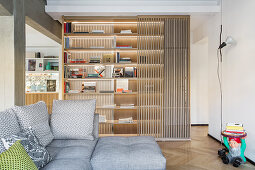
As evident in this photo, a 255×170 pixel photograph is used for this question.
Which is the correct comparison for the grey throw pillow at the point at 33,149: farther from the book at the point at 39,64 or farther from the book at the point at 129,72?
the book at the point at 39,64

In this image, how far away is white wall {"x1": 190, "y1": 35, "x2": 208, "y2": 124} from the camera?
20.9ft

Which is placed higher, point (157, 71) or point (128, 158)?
point (157, 71)

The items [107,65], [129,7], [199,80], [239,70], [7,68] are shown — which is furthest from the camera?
[199,80]

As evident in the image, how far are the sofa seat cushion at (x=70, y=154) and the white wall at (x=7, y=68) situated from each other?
128cm

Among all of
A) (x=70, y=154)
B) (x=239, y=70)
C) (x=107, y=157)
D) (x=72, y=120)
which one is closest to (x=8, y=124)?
(x=70, y=154)

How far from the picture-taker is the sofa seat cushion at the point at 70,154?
6.60ft

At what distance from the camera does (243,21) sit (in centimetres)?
353

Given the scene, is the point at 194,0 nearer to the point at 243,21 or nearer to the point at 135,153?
the point at 243,21

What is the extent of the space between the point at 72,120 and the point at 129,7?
2788 mm

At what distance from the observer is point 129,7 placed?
4.52m

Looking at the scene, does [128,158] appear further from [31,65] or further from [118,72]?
[31,65]

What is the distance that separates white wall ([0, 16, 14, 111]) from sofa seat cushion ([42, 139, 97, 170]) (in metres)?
1.28

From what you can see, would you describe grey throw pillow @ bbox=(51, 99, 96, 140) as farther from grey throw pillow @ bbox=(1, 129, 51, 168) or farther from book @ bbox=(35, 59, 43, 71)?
book @ bbox=(35, 59, 43, 71)

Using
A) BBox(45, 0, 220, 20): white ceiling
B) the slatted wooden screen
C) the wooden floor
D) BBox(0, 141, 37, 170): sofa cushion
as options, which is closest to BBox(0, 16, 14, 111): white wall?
BBox(45, 0, 220, 20): white ceiling
